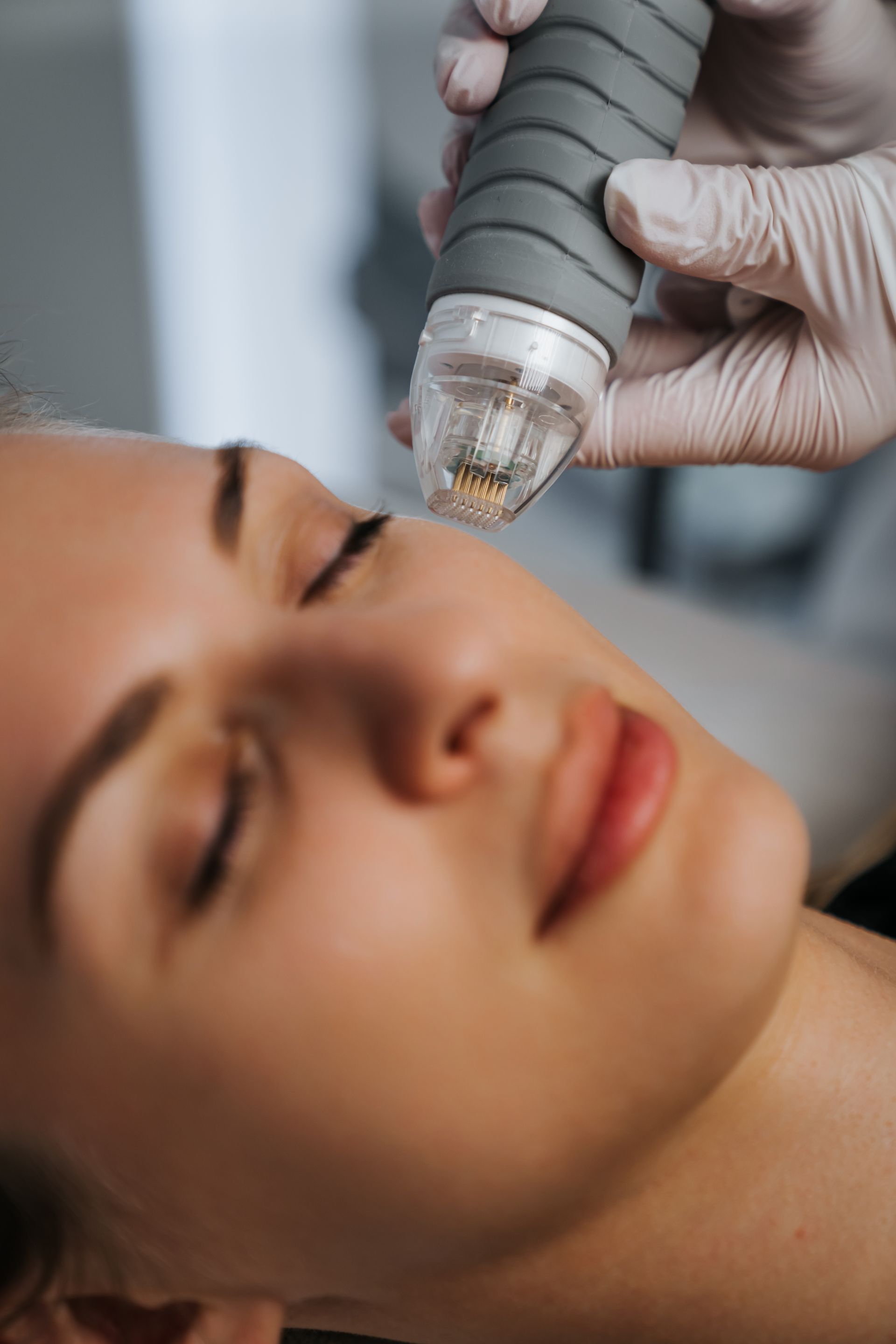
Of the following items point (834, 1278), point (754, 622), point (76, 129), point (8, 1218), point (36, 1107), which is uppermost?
point (76, 129)

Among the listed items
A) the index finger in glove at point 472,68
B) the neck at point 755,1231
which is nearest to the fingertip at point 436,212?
the index finger in glove at point 472,68

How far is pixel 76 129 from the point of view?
1.64 meters

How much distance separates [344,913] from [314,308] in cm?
175

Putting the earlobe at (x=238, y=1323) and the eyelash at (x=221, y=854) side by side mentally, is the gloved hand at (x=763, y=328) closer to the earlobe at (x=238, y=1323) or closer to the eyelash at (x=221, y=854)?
the eyelash at (x=221, y=854)

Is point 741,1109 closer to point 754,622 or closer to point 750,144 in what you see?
Answer: point 750,144

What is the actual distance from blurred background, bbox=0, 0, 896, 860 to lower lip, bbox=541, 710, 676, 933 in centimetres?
100

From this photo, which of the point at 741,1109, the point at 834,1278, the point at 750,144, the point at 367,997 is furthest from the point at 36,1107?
the point at 750,144

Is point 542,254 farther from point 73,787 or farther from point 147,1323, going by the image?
point 147,1323

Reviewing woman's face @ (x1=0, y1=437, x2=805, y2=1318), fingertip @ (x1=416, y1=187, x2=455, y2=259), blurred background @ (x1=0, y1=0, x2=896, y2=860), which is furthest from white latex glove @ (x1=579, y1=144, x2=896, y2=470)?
blurred background @ (x1=0, y1=0, x2=896, y2=860)

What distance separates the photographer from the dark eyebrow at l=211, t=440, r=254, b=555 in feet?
2.10

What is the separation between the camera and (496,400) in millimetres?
795

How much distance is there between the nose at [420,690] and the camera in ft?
1.83

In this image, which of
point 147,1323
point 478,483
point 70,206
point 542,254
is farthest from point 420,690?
point 70,206

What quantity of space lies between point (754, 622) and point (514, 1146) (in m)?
1.56
